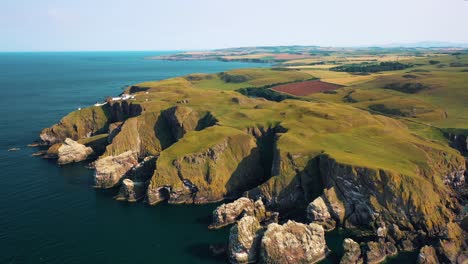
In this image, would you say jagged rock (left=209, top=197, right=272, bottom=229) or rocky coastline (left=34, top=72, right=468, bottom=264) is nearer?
rocky coastline (left=34, top=72, right=468, bottom=264)

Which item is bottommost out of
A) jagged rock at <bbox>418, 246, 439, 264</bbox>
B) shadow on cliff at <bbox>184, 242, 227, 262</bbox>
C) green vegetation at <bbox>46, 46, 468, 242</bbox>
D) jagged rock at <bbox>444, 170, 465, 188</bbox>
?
shadow on cliff at <bbox>184, 242, 227, 262</bbox>

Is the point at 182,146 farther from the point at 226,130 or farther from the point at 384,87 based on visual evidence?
the point at 384,87

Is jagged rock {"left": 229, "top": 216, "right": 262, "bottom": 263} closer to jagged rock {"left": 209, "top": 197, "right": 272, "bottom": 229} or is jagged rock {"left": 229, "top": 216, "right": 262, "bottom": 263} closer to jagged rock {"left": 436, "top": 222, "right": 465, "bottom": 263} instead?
jagged rock {"left": 209, "top": 197, "right": 272, "bottom": 229}

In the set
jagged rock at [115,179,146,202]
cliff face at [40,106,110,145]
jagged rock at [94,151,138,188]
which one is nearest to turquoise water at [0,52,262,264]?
jagged rock at [115,179,146,202]

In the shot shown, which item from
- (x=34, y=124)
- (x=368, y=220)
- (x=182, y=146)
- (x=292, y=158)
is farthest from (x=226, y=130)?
(x=34, y=124)

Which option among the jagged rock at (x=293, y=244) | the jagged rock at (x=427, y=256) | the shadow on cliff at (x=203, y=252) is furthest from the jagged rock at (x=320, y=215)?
the shadow on cliff at (x=203, y=252)
